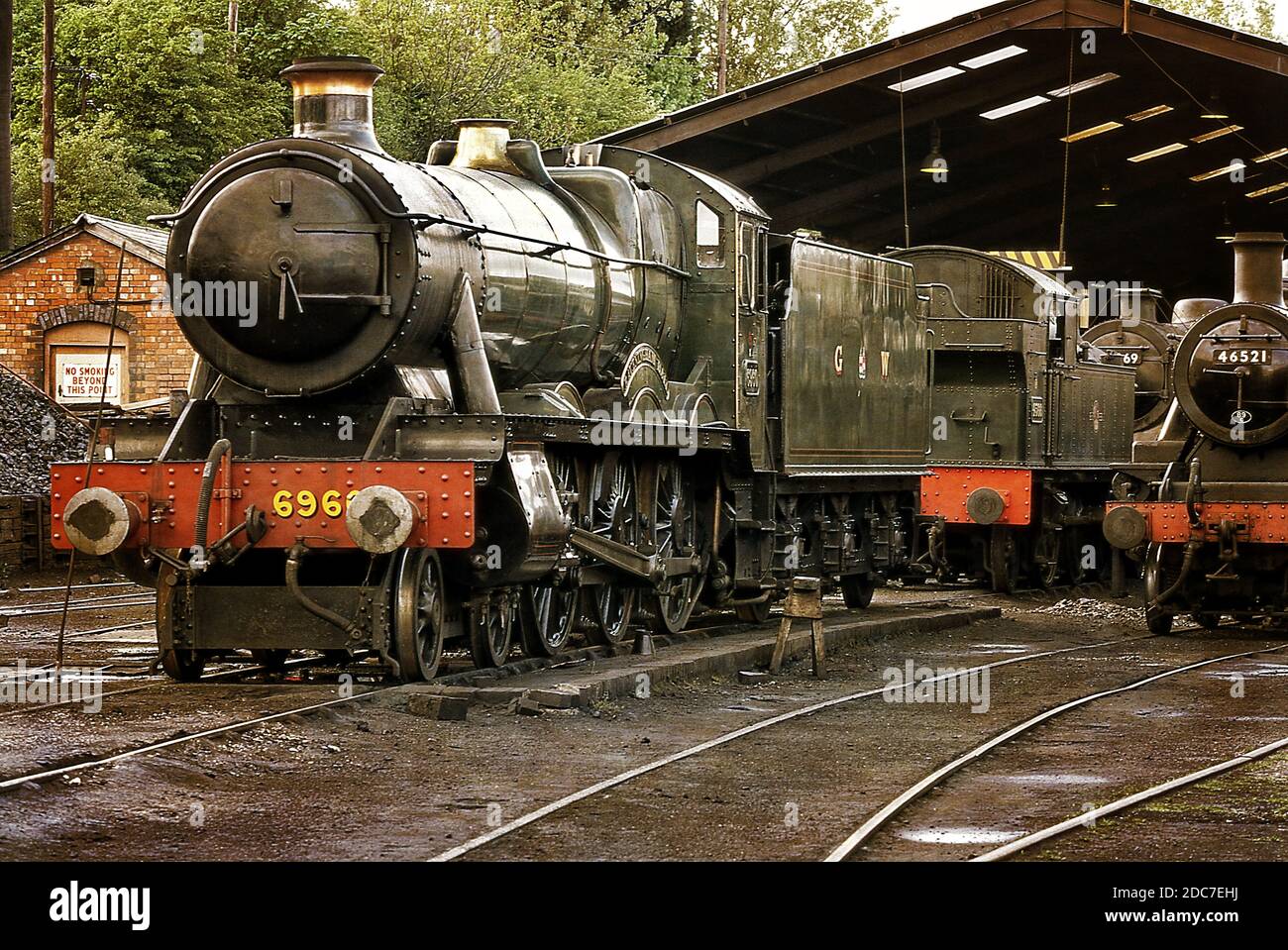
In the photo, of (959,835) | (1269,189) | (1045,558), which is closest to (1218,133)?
(1269,189)

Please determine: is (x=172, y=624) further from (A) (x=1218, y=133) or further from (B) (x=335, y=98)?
(A) (x=1218, y=133)

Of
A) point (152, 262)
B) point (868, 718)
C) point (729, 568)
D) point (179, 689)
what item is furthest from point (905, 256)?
point (179, 689)

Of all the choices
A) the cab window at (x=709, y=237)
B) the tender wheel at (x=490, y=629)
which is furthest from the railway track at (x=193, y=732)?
the cab window at (x=709, y=237)

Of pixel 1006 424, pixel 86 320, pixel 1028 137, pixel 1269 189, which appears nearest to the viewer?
pixel 1006 424

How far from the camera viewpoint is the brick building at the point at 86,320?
22969mm

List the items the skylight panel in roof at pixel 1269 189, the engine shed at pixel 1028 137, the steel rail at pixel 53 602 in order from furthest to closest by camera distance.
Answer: the skylight panel in roof at pixel 1269 189
the engine shed at pixel 1028 137
the steel rail at pixel 53 602

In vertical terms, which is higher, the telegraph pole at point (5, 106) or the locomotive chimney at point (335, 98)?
the telegraph pole at point (5, 106)

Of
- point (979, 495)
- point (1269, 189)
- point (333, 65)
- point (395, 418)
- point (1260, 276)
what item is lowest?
point (979, 495)

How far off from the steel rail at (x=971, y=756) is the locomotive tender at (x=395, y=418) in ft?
8.55

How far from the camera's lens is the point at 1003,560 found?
19.4 metres

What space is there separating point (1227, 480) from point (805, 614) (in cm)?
522

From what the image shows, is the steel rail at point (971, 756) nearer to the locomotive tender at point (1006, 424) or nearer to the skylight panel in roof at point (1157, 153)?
the locomotive tender at point (1006, 424)

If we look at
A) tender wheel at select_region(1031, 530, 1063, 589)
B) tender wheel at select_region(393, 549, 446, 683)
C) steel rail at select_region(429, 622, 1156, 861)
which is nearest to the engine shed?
tender wheel at select_region(1031, 530, 1063, 589)

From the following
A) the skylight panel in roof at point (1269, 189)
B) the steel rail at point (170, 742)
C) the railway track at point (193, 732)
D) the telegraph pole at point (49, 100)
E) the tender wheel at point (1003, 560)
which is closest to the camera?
the steel rail at point (170, 742)
